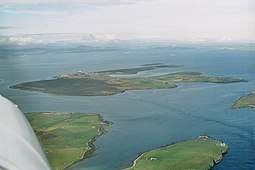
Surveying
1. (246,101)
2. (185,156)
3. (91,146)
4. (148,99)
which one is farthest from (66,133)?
(246,101)

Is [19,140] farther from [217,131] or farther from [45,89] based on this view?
[217,131]

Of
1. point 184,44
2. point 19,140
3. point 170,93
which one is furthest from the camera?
point 170,93

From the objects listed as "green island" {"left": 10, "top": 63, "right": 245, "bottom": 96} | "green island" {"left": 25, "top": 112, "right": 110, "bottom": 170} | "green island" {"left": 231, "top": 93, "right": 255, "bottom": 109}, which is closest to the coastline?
"green island" {"left": 25, "top": 112, "right": 110, "bottom": 170}

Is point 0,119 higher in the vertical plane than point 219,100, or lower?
higher

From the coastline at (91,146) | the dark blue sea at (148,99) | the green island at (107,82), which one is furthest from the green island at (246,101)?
the coastline at (91,146)

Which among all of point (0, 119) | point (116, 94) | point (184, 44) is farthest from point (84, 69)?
point (0, 119)

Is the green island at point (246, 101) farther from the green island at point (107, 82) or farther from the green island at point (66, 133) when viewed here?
the green island at point (66, 133)

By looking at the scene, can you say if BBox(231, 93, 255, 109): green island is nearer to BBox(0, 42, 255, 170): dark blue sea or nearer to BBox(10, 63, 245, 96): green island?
BBox(0, 42, 255, 170): dark blue sea
